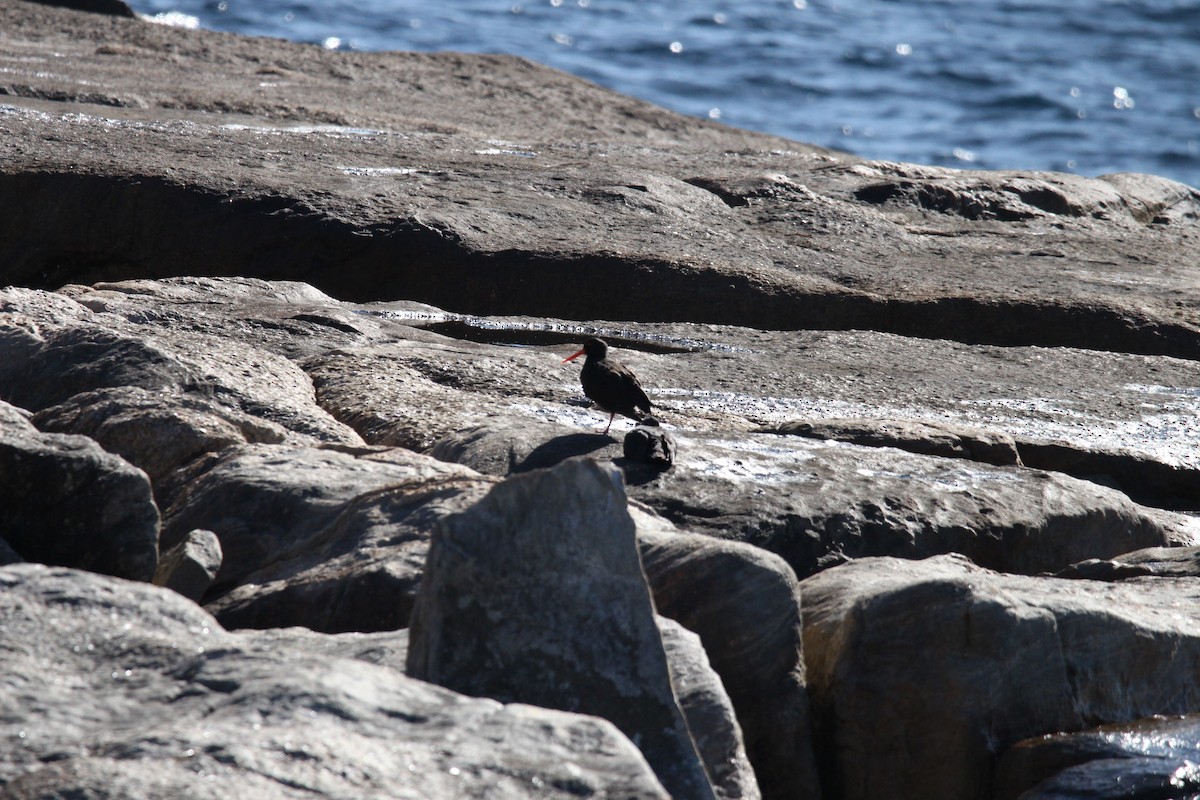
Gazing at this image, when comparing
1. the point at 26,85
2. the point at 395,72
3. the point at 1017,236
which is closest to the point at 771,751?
the point at 1017,236

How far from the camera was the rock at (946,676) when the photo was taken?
403cm

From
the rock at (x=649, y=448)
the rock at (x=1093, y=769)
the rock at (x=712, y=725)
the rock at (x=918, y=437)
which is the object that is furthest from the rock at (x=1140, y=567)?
the rock at (x=712, y=725)

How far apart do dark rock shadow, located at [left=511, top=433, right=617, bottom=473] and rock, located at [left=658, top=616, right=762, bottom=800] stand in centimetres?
153

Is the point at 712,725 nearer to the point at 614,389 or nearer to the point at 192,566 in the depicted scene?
the point at 192,566

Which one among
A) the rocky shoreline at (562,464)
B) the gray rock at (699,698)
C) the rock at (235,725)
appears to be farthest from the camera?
the gray rock at (699,698)

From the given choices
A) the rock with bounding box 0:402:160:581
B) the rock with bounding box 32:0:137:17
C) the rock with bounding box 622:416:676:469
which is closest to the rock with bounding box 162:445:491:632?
the rock with bounding box 0:402:160:581

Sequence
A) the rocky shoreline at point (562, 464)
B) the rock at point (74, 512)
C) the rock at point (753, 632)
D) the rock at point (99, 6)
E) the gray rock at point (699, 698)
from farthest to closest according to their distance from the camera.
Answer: the rock at point (99, 6), the rock at point (753, 632), the rock at point (74, 512), the gray rock at point (699, 698), the rocky shoreline at point (562, 464)

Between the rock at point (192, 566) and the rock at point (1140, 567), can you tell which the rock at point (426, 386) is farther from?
the rock at point (1140, 567)

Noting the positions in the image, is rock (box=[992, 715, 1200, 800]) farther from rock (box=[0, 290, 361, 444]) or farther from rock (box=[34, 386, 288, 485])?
rock (box=[34, 386, 288, 485])

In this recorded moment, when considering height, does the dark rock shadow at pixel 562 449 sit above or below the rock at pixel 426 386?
above

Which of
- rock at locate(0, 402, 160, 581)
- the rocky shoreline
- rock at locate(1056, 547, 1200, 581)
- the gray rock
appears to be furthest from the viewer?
rock at locate(1056, 547, 1200, 581)

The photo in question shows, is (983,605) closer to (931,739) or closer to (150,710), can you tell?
(931,739)

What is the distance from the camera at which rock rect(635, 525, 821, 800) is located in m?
3.91

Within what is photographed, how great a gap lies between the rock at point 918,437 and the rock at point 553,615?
2.54m
